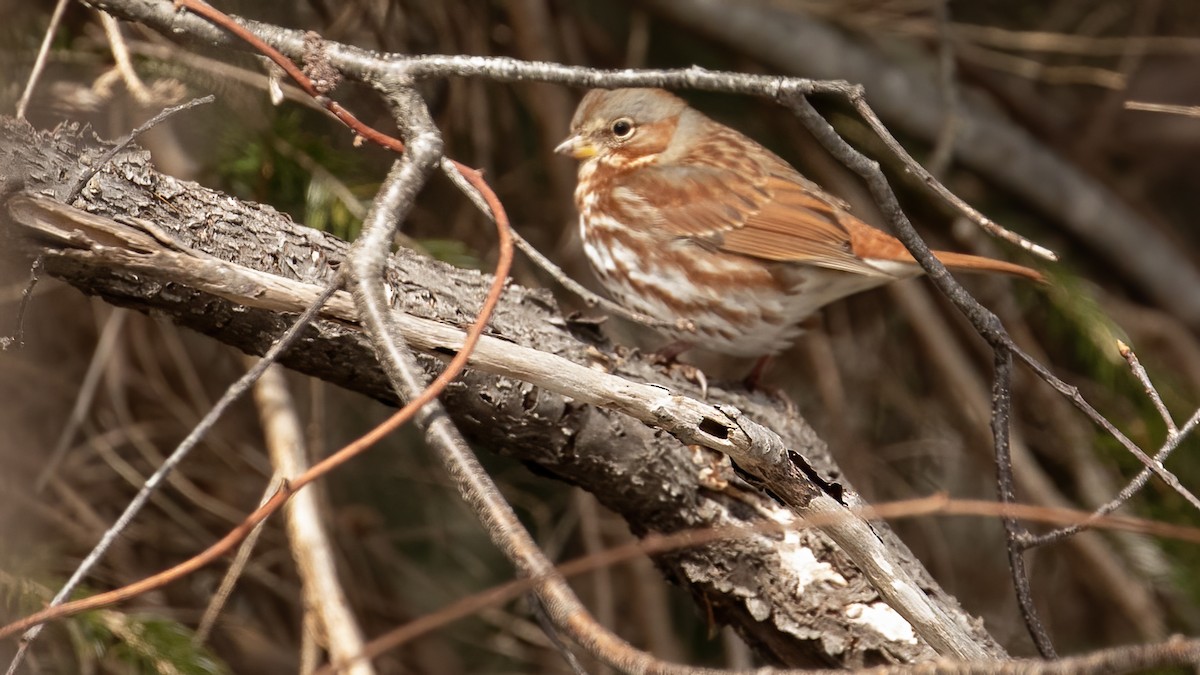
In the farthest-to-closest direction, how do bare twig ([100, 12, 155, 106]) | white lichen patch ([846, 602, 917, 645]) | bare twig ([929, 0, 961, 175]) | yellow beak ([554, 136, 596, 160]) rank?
bare twig ([929, 0, 961, 175]) < yellow beak ([554, 136, 596, 160]) < bare twig ([100, 12, 155, 106]) < white lichen patch ([846, 602, 917, 645])

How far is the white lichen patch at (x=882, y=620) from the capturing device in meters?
2.15

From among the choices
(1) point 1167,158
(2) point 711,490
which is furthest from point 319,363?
(1) point 1167,158

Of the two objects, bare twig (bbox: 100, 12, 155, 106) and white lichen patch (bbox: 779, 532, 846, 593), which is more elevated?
bare twig (bbox: 100, 12, 155, 106)

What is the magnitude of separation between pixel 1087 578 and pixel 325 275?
9.32 ft

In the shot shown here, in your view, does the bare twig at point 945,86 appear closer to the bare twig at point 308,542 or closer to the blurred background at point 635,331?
the blurred background at point 635,331

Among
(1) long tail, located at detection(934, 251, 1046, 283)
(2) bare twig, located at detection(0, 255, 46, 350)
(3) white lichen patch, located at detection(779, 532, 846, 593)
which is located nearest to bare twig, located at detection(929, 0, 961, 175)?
(1) long tail, located at detection(934, 251, 1046, 283)

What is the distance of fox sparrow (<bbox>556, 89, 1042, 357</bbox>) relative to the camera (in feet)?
10.2

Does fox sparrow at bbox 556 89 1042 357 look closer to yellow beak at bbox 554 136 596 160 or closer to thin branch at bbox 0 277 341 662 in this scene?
yellow beak at bbox 554 136 596 160

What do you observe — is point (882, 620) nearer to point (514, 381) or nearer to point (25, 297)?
point (514, 381)

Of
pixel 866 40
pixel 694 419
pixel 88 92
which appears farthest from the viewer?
pixel 866 40

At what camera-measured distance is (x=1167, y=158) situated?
4891mm

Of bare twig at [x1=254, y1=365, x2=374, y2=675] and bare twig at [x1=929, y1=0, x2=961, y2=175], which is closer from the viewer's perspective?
bare twig at [x1=254, y1=365, x2=374, y2=675]

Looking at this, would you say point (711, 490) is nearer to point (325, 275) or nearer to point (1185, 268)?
point (325, 275)

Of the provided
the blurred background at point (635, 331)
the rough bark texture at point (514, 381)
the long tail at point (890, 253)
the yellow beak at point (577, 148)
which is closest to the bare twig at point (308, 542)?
the blurred background at point (635, 331)
